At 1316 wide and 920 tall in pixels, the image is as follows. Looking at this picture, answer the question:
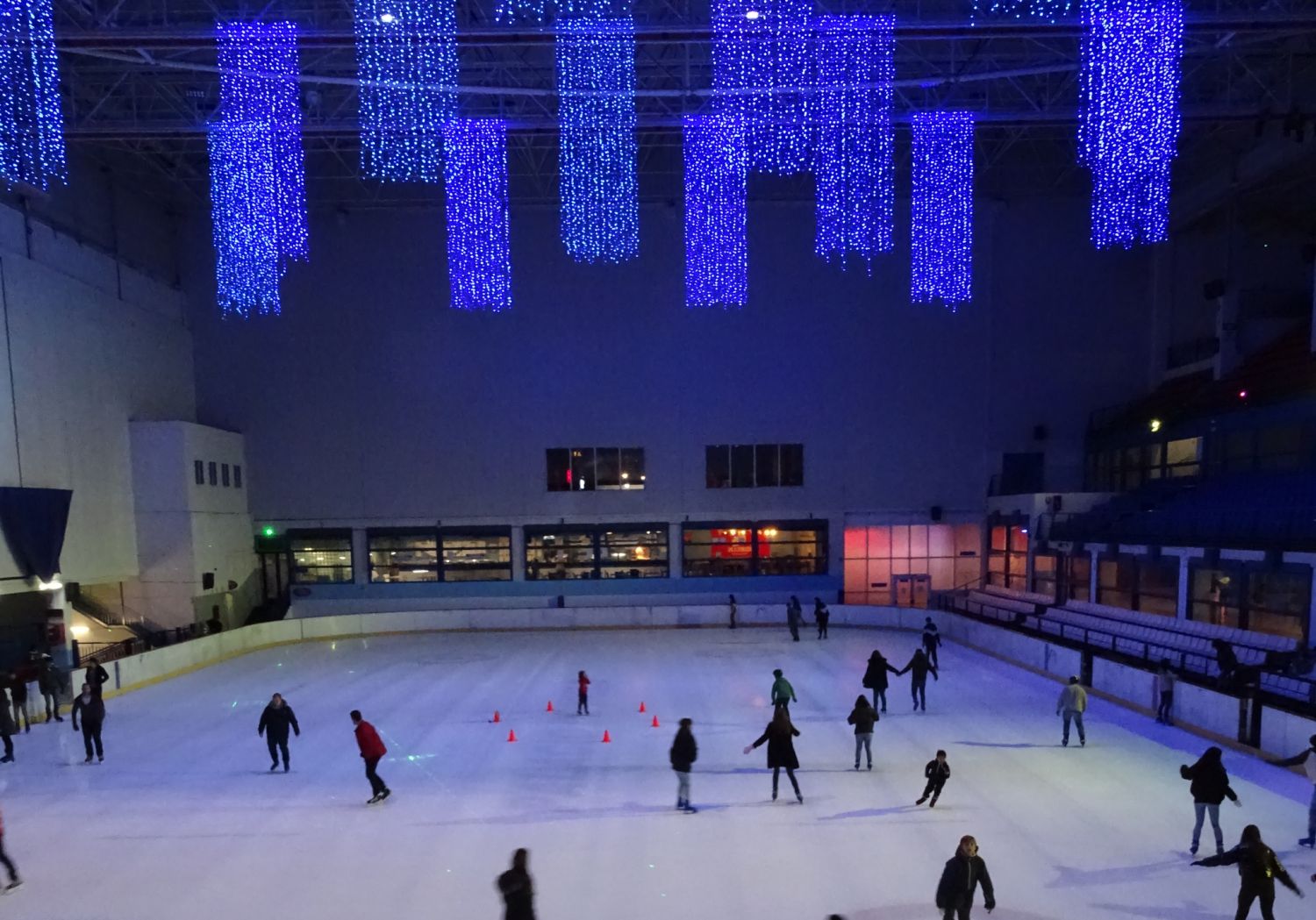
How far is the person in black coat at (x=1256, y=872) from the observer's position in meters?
4.69

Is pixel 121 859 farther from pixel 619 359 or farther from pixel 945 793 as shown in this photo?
pixel 619 359

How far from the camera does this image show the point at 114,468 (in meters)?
19.1

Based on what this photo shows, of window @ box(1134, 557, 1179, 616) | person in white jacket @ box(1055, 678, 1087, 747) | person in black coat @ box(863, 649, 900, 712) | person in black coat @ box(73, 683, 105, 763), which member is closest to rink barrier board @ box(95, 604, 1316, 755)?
person in white jacket @ box(1055, 678, 1087, 747)

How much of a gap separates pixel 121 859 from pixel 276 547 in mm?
18836

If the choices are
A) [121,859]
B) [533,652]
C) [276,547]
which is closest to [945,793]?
[121,859]

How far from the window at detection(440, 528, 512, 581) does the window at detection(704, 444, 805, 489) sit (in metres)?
7.20

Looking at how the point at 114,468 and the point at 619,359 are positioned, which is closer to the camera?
the point at 114,468

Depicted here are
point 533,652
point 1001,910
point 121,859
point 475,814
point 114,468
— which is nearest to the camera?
point 1001,910

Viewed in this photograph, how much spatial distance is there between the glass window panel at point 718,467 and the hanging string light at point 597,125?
6981mm

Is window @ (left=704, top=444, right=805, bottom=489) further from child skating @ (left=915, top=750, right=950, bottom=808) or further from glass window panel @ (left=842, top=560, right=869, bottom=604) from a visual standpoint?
child skating @ (left=915, top=750, right=950, bottom=808)

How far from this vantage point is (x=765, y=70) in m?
13.7

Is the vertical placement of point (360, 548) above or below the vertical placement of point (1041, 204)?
below

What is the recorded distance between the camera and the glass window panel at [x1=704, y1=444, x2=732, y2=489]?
78.5 feet

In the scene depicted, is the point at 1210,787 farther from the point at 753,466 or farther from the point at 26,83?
the point at 26,83
